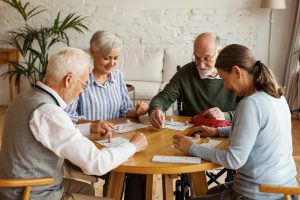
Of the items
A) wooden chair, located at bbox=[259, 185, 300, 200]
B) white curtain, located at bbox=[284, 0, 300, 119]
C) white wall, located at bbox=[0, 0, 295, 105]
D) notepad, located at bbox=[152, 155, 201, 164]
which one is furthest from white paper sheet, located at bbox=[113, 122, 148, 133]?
white wall, located at bbox=[0, 0, 295, 105]

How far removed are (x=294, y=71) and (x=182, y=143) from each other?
431 centimetres

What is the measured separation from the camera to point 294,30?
611cm

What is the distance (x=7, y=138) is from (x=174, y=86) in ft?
4.82

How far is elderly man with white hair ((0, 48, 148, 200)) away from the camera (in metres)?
1.76

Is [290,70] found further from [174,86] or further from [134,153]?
[134,153]

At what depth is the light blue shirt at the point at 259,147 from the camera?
188cm

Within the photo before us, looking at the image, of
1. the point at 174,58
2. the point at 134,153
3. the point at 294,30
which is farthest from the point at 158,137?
the point at 294,30

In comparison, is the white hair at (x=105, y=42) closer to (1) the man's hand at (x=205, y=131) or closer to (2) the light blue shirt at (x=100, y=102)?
(2) the light blue shirt at (x=100, y=102)

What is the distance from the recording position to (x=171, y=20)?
251 inches

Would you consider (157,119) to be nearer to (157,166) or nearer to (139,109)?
(139,109)

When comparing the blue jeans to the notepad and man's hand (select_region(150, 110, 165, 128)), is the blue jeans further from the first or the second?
man's hand (select_region(150, 110, 165, 128))

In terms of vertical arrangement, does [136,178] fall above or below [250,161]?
below

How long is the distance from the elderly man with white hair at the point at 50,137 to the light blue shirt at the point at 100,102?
0.88m

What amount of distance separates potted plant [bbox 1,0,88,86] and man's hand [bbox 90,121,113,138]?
11.5 ft
